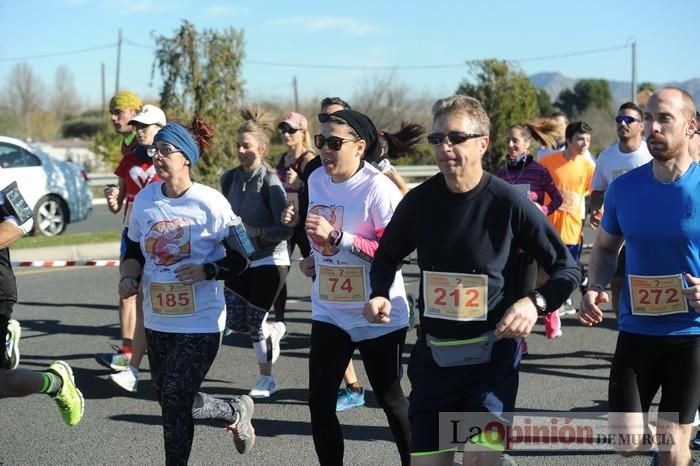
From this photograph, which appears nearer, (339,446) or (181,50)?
(339,446)

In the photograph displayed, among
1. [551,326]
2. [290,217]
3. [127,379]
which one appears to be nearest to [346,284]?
[290,217]

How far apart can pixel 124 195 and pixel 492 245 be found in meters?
4.59

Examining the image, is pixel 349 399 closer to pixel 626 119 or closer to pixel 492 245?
pixel 492 245

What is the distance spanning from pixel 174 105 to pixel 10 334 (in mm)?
11258

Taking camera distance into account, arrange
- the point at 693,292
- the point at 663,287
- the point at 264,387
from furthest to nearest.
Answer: the point at 264,387, the point at 663,287, the point at 693,292

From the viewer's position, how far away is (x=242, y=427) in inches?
209

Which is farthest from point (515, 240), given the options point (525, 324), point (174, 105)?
point (174, 105)

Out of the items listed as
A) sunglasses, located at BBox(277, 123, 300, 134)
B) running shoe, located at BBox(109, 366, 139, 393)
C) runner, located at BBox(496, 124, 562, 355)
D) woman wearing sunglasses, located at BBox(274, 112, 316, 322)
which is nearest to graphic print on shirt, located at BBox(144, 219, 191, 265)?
running shoe, located at BBox(109, 366, 139, 393)

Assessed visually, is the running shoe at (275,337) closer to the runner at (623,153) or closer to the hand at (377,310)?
the runner at (623,153)

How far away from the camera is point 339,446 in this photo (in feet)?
15.4

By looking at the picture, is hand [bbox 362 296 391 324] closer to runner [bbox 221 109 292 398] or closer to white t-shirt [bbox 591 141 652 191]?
runner [bbox 221 109 292 398]

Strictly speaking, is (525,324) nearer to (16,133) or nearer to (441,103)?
(441,103)

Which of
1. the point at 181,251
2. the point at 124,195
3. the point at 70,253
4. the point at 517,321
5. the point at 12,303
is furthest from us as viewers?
the point at 70,253

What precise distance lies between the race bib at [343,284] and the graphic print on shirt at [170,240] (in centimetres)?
74
